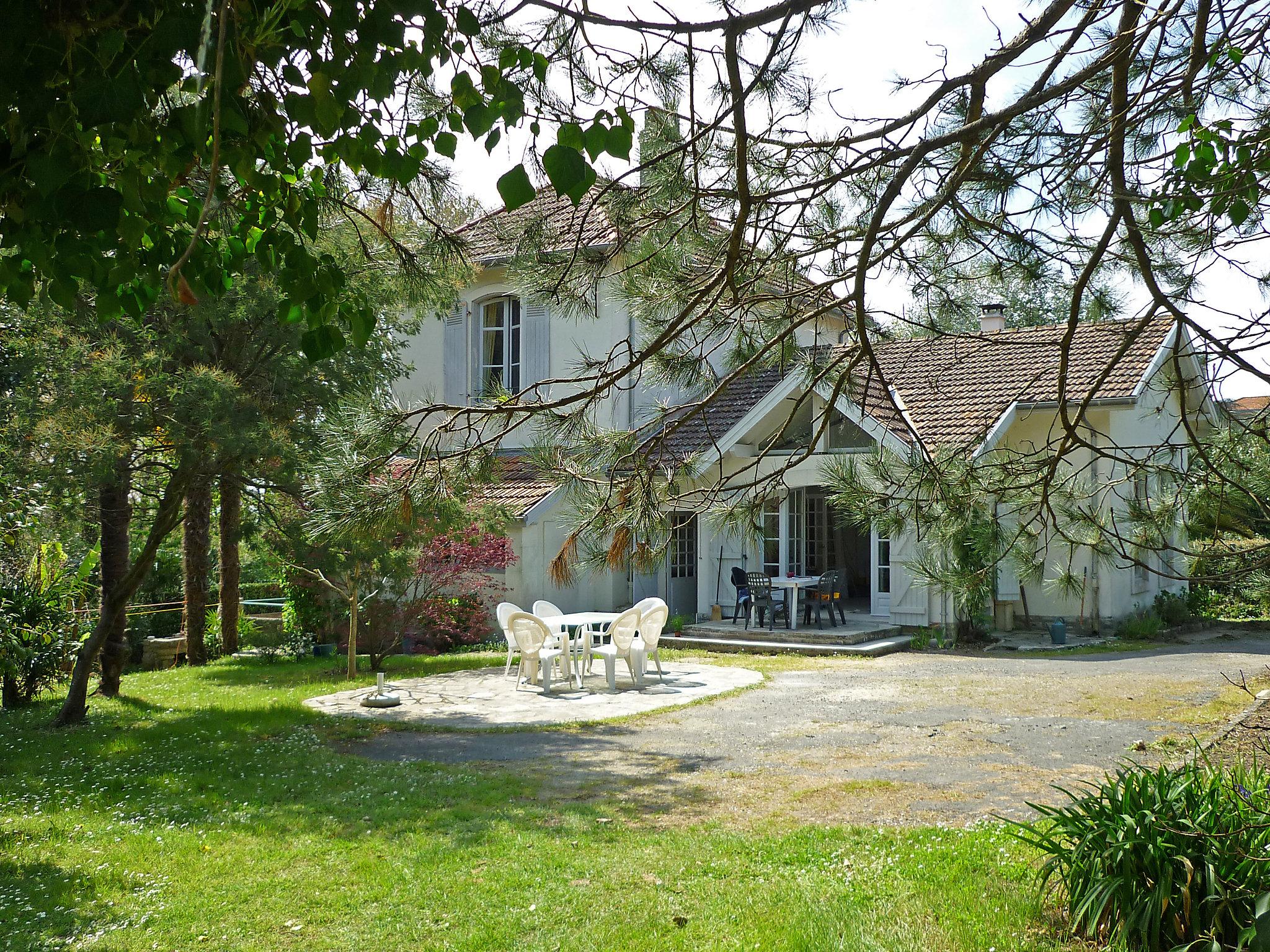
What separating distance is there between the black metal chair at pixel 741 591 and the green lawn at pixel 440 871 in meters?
9.10

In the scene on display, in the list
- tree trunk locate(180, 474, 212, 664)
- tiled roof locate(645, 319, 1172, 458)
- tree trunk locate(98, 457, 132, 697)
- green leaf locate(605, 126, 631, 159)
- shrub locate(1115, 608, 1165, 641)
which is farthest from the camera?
shrub locate(1115, 608, 1165, 641)

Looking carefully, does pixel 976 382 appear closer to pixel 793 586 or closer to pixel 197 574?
pixel 793 586

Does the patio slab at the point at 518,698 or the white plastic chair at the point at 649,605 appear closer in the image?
the patio slab at the point at 518,698

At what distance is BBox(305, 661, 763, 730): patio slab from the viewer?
32.7 feet

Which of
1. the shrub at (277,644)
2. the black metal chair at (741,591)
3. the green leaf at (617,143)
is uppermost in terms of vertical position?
the green leaf at (617,143)

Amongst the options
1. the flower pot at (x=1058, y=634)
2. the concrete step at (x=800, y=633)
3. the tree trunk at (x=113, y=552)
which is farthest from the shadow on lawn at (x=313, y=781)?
the flower pot at (x=1058, y=634)

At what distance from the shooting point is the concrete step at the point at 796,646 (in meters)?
14.6

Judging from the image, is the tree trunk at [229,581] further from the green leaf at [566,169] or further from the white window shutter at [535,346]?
the green leaf at [566,169]

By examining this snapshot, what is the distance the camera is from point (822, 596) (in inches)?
670

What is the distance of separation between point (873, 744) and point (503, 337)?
12367mm

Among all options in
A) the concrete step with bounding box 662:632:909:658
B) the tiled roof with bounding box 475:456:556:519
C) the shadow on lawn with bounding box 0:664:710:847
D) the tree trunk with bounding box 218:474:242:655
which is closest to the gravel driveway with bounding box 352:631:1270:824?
the shadow on lawn with bounding box 0:664:710:847

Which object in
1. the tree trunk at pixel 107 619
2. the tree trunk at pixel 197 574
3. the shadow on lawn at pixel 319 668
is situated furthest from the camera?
the tree trunk at pixel 197 574

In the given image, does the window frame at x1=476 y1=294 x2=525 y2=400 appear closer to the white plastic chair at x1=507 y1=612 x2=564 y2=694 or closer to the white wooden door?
the white wooden door

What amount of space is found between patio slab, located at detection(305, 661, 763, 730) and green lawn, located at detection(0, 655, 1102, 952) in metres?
2.15
